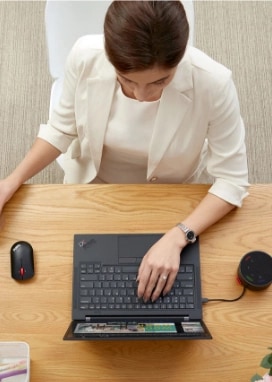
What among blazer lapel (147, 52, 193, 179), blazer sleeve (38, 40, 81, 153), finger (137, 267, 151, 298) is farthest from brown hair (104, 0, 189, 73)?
finger (137, 267, 151, 298)

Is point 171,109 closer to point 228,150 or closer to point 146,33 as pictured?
point 228,150

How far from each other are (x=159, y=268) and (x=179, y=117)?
0.35m

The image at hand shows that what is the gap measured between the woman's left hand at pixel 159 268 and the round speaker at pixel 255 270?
144 millimetres

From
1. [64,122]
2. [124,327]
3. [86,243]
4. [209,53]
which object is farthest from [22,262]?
[209,53]

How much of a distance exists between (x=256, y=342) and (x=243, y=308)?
3.0 inches

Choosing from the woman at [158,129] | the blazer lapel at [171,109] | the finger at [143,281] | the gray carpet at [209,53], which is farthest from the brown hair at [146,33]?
the gray carpet at [209,53]

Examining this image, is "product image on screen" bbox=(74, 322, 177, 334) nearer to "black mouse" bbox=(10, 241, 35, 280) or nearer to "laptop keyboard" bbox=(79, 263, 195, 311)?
"laptop keyboard" bbox=(79, 263, 195, 311)

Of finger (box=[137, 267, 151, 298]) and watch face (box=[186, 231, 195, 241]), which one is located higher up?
watch face (box=[186, 231, 195, 241])

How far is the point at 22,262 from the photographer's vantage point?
112 centimetres

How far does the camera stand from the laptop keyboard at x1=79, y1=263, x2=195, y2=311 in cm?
109

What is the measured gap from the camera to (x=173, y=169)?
4.33ft

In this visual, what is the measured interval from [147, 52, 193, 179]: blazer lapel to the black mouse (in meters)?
0.37

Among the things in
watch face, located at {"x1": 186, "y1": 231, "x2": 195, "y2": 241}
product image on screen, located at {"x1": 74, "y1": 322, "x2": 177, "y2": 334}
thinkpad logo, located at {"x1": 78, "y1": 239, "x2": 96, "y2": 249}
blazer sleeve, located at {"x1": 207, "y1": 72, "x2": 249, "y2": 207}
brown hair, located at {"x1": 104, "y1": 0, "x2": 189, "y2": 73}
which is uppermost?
brown hair, located at {"x1": 104, "y1": 0, "x2": 189, "y2": 73}

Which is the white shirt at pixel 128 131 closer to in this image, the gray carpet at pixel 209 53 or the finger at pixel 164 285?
the finger at pixel 164 285
